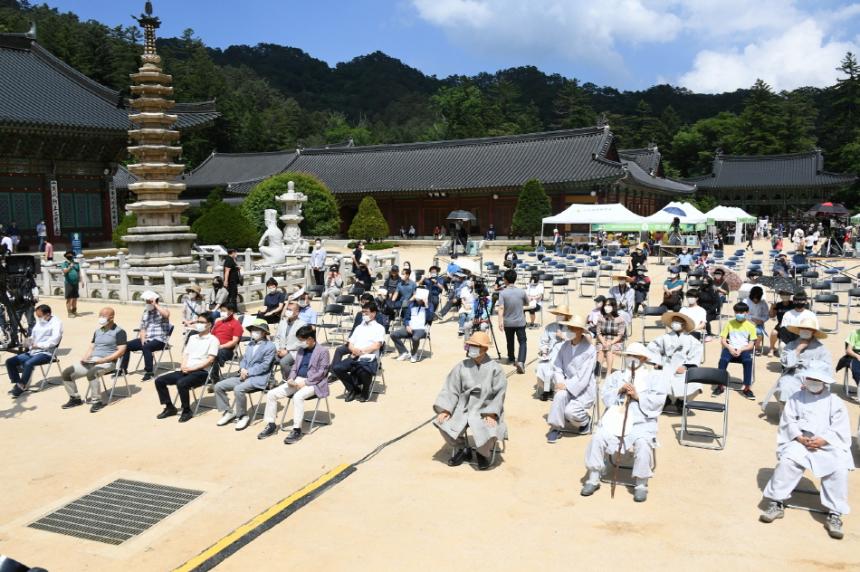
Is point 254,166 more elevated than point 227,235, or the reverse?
point 254,166

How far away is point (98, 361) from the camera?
9.16 m

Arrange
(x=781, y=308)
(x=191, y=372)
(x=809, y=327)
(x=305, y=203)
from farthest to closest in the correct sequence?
(x=305, y=203)
(x=781, y=308)
(x=191, y=372)
(x=809, y=327)

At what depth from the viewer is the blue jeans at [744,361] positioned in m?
9.04

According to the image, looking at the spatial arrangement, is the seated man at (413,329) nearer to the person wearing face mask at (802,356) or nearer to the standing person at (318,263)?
the person wearing face mask at (802,356)

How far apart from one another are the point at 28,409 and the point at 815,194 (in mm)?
62378

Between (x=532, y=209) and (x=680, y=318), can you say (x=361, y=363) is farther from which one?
(x=532, y=209)

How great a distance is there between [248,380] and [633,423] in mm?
4852

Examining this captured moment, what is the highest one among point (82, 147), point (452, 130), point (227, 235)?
point (452, 130)

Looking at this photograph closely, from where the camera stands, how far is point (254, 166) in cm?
5494

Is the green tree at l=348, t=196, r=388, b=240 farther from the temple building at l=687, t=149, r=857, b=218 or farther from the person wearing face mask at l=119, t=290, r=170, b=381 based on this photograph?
the temple building at l=687, t=149, r=857, b=218

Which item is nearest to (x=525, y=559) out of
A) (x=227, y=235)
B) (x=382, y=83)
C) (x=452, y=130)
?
(x=227, y=235)

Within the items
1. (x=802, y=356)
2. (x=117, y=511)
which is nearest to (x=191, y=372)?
(x=117, y=511)

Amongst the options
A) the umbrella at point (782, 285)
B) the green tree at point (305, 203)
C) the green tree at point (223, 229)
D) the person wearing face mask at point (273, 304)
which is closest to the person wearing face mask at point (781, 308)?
the umbrella at point (782, 285)

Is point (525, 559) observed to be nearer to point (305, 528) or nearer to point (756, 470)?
point (305, 528)
